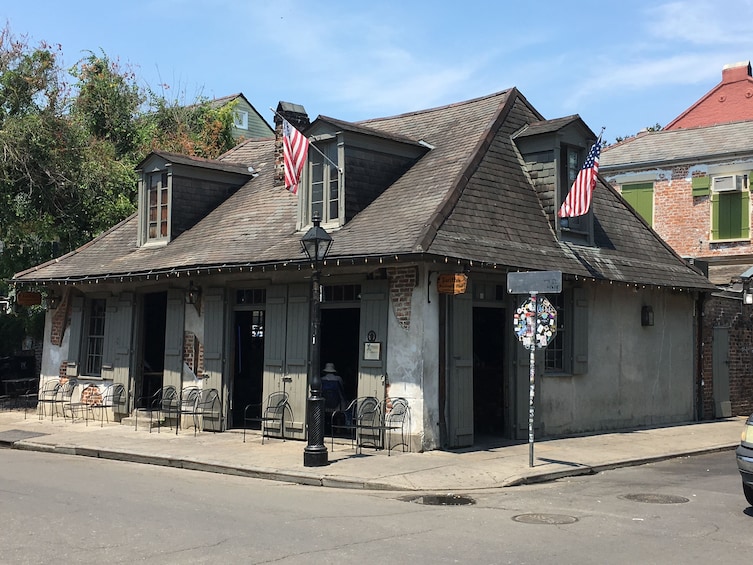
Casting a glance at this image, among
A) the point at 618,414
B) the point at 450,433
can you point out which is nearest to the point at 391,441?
the point at 450,433

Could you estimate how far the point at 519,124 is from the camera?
56.7 ft

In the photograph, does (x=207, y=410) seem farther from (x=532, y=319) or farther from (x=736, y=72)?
(x=736, y=72)

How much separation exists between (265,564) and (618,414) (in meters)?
12.2

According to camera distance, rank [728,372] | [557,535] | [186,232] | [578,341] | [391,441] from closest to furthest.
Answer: [557,535], [391,441], [578,341], [186,232], [728,372]

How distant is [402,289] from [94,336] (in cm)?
893

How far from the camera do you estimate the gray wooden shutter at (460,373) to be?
13625 millimetres

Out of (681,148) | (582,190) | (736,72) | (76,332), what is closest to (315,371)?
(582,190)

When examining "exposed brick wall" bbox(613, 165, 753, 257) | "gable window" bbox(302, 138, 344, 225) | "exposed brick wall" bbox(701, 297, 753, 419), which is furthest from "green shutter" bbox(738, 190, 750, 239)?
"gable window" bbox(302, 138, 344, 225)

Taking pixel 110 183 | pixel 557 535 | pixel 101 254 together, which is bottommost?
pixel 557 535

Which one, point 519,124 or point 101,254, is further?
point 101,254

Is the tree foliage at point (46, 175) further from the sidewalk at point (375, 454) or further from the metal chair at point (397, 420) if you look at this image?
the metal chair at point (397, 420)

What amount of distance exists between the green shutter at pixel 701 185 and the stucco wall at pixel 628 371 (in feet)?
23.3

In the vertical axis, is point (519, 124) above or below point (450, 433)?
above

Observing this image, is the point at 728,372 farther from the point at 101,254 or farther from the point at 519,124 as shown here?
the point at 101,254
